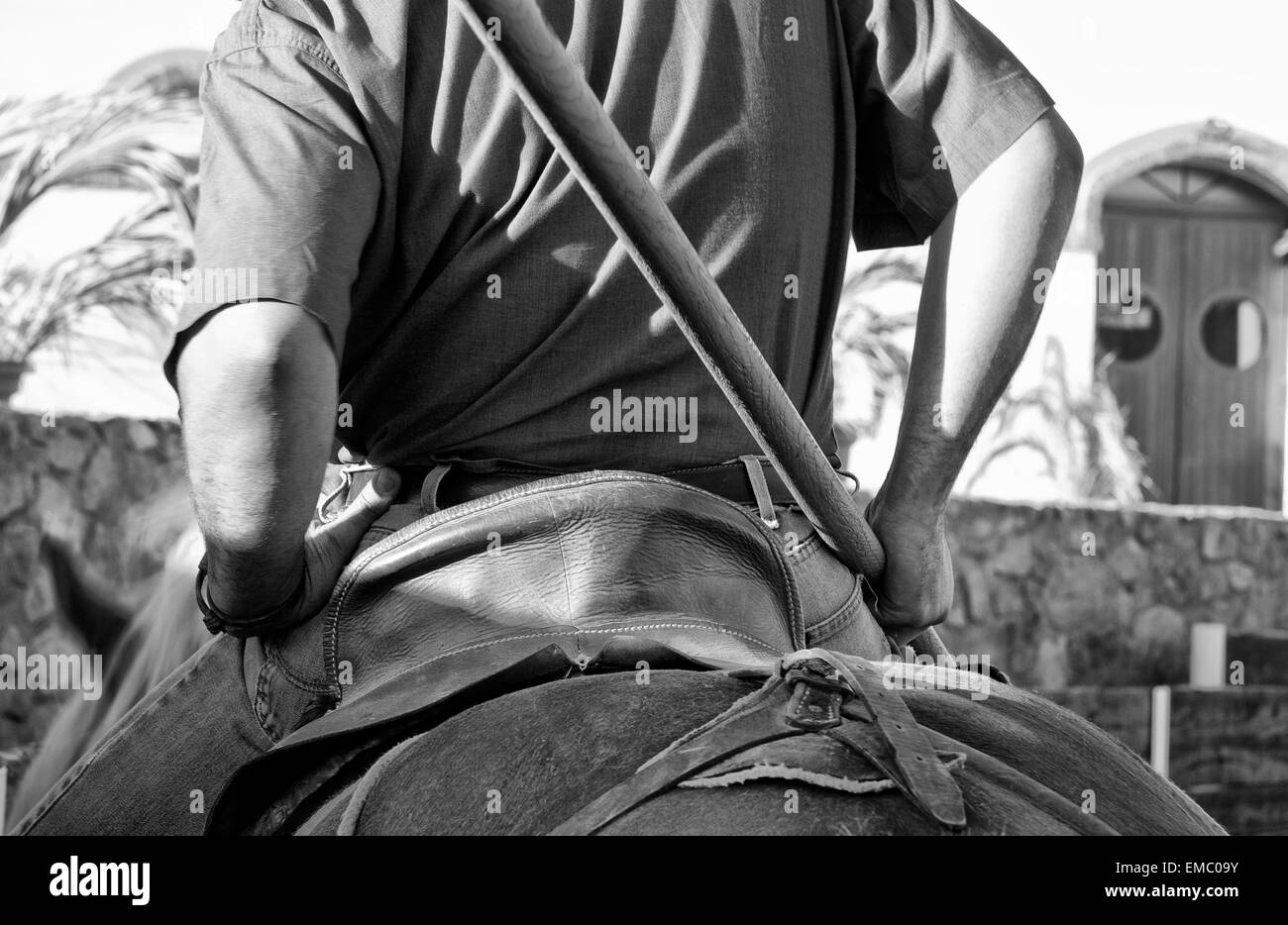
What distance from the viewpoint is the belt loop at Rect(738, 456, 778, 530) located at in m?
1.59

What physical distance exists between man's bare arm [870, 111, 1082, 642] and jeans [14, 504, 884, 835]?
0.13 meters

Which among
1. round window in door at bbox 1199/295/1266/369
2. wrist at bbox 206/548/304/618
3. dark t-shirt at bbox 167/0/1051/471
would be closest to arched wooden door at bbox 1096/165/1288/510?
round window in door at bbox 1199/295/1266/369

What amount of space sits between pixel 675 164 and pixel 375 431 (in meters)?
0.39

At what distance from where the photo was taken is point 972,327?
1.77 metres

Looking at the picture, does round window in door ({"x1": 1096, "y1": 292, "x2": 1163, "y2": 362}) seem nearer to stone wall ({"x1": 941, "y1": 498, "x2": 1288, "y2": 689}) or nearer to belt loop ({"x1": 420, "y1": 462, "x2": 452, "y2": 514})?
stone wall ({"x1": 941, "y1": 498, "x2": 1288, "y2": 689})

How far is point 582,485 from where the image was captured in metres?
1.46

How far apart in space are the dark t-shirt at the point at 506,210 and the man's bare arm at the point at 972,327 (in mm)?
59

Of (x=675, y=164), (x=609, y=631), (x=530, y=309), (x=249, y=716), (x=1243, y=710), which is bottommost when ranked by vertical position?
(x=1243, y=710)

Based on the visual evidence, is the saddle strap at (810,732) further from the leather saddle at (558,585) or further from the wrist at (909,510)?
the wrist at (909,510)

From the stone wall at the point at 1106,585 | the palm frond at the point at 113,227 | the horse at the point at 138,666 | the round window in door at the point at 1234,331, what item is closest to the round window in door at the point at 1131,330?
the round window in door at the point at 1234,331

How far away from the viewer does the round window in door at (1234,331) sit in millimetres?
12711
